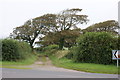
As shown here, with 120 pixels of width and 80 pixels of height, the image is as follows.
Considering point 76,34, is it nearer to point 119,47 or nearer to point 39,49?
point 119,47

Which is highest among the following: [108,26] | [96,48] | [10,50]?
[108,26]

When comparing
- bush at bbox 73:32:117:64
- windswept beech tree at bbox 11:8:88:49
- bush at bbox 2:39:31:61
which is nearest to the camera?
bush at bbox 73:32:117:64

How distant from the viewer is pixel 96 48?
24.4 meters

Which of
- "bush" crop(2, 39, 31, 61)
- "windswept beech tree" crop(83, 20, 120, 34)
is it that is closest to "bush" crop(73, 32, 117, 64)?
"bush" crop(2, 39, 31, 61)

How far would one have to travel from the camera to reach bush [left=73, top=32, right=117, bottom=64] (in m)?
23.9

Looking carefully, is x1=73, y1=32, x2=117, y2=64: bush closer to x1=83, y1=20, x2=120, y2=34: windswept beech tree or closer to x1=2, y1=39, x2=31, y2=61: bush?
x1=2, y1=39, x2=31, y2=61: bush

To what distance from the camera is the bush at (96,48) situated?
23891 millimetres

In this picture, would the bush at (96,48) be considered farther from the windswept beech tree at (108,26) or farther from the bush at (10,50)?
the windswept beech tree at (108,26)

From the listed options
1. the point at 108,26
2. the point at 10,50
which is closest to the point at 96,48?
the point at 10,50

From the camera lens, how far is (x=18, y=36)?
168ft

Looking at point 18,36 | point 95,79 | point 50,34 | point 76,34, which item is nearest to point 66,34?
point 76,34

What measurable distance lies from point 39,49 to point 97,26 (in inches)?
1222

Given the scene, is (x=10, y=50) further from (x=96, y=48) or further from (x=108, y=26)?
(x=108, y=26)

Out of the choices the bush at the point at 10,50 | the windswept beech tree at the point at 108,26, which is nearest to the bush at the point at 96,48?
the bush at the point at 10,50
